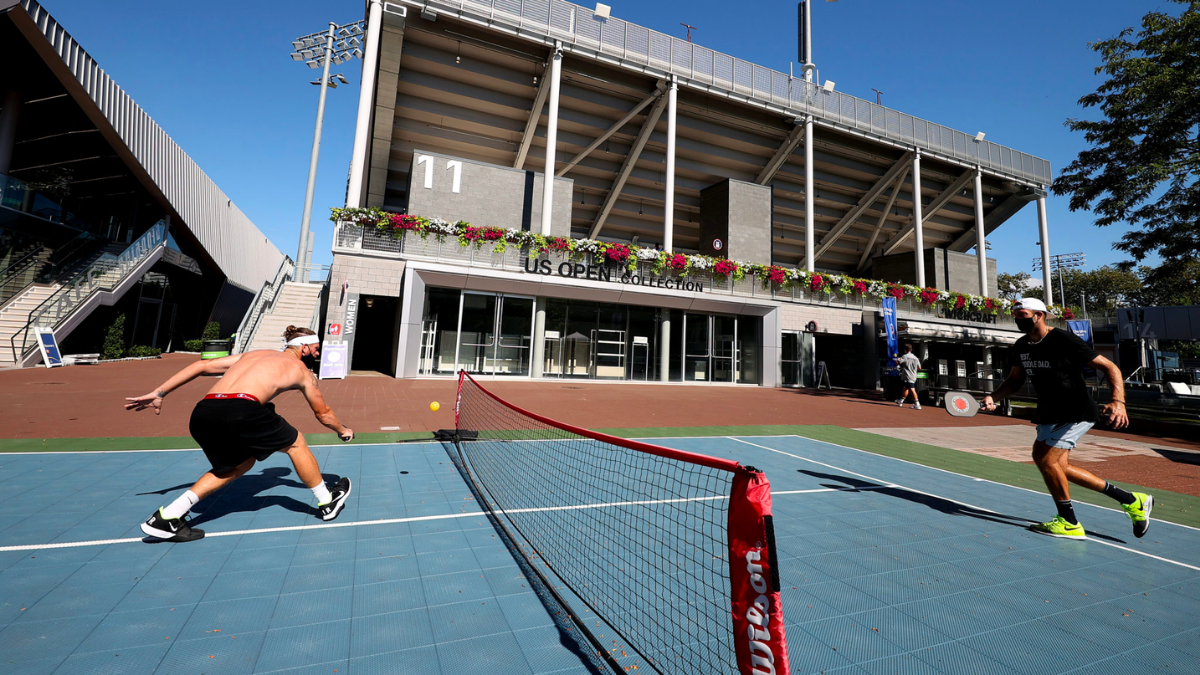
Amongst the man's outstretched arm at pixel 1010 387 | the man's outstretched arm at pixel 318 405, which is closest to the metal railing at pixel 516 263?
the man's outstretched arm at pixel 318 405

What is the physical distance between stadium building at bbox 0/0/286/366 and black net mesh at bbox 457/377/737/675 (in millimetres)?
19636

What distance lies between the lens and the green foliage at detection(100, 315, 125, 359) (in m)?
19.9

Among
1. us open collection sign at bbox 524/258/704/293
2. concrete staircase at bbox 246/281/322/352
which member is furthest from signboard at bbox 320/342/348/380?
us open collection sign at bbox 524/258/704/293

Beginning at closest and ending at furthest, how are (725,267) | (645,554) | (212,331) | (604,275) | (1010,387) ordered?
(645,554) < (1010,387) < (604,275) < (725,267) < (212,331)

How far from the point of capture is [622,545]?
13.2 feet

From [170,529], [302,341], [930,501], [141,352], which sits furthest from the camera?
[141,352]

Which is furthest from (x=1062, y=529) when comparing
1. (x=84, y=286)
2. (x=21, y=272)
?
(x=21, y=272)

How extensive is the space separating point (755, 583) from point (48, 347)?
76.9 ft

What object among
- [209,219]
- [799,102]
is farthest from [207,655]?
[209,219]

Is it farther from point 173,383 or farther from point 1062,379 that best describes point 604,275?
point 173,383

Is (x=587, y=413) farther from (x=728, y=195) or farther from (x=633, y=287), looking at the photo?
(x=728, y=195)

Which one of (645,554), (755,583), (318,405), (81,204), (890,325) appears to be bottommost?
(645,554)

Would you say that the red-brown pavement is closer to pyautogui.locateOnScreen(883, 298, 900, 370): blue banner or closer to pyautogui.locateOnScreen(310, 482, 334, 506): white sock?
pyautogui.locateOnScreen(883, 298, 900, 370): blue banner

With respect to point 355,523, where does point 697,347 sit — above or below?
above
